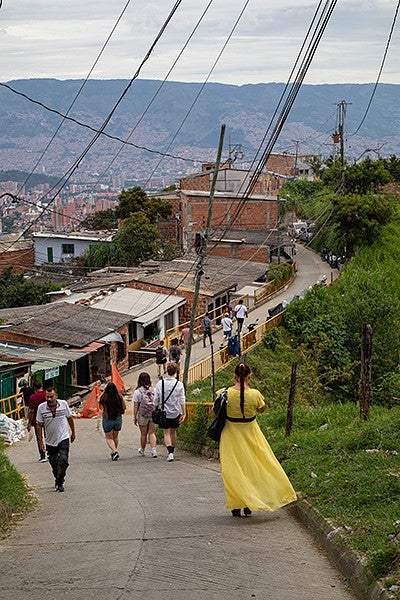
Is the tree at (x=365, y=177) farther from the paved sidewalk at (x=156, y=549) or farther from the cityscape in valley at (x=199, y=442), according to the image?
the paved sidewalk at (x=156, y=549)

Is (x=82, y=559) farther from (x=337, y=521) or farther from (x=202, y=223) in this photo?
(x=202, y=223)

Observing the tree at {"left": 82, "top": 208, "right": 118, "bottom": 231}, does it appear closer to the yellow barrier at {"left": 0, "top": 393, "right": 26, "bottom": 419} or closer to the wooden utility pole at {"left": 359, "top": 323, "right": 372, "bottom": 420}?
the yellow barrier at {"left": 0, "top": 393, "right": 26, "bottom": 419}

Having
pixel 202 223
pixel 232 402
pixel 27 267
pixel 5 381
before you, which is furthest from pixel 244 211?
pixel 232 402

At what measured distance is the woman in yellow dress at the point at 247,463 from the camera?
870 cm

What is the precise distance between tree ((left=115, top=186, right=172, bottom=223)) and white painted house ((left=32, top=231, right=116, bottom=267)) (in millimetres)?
2512

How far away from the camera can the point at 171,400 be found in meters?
13.3

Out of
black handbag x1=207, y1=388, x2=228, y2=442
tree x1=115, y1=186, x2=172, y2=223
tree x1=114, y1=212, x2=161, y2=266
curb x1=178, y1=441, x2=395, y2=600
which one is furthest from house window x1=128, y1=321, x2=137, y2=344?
tree x1=115, y1=186, x2=172, y2=223

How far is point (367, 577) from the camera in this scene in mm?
6492

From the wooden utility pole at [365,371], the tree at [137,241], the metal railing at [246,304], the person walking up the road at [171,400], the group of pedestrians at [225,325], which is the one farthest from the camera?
the tree at [137,241]

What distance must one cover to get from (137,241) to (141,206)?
29.7 feet

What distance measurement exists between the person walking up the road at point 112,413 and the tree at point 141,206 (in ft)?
175

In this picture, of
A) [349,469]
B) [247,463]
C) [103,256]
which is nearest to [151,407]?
[349,469]

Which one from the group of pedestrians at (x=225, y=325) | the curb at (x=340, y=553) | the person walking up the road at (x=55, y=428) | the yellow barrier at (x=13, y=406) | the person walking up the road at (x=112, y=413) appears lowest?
the group of pedestrians at (x=225, y=325)

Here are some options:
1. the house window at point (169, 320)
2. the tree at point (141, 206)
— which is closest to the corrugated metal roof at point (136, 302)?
the house window at point (169, 320)
